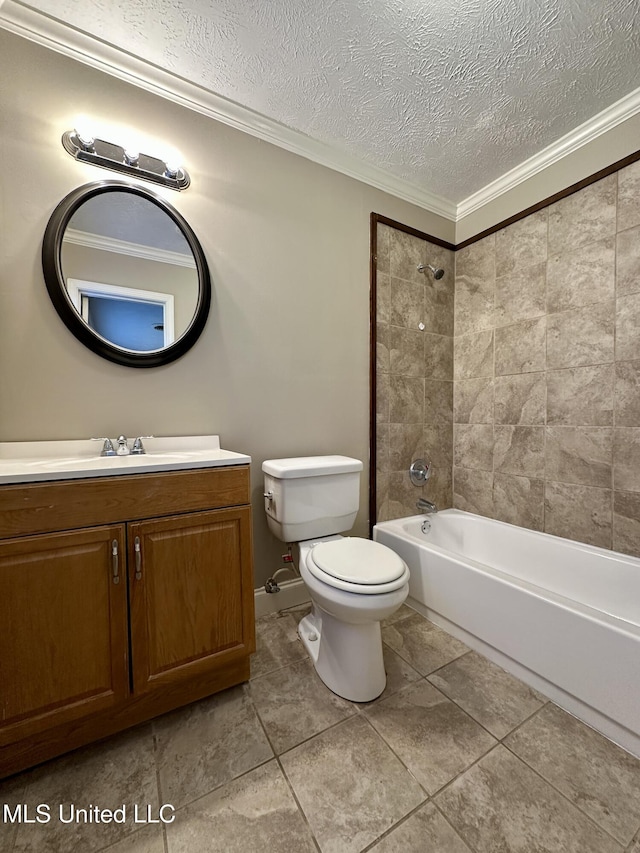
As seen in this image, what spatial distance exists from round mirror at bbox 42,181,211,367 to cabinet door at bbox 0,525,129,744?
0.77 metres

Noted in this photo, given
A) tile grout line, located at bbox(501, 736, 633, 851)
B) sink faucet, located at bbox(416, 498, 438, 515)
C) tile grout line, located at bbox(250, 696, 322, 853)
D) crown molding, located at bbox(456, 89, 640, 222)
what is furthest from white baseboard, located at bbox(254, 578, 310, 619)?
crown molding, located at bbox(456, 89, 640, 222)

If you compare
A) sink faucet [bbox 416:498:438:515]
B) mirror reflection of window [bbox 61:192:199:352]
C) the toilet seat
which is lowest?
sink faucet [bbox 416:498:438:515]

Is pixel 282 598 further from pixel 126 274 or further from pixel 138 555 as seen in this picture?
pixel 126 274

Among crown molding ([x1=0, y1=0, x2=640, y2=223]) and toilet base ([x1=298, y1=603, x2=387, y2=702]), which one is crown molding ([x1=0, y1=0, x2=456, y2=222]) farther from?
toilet base ([x1=298, y1=603, x2=387, y2=702])

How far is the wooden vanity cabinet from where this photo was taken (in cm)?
92

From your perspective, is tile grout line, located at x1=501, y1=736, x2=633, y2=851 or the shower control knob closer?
tile grout line, located at x1=501, y1=736, x2=633, y2=851

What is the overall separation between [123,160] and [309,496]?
1.58 m

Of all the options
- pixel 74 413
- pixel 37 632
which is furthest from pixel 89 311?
pixel 37 632

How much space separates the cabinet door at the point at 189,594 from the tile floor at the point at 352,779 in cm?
20

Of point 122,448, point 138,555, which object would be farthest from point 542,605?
point 122,448

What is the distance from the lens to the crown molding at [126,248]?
52.4 inches

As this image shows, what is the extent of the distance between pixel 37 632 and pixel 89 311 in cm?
110

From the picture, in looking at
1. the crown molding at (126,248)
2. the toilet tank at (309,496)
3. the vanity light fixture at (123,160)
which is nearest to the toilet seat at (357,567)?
the toilet tank at (309,496)

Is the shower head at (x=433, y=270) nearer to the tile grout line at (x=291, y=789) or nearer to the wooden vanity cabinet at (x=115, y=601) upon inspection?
the wooden vanity cabinet at (x=115, y=601)
